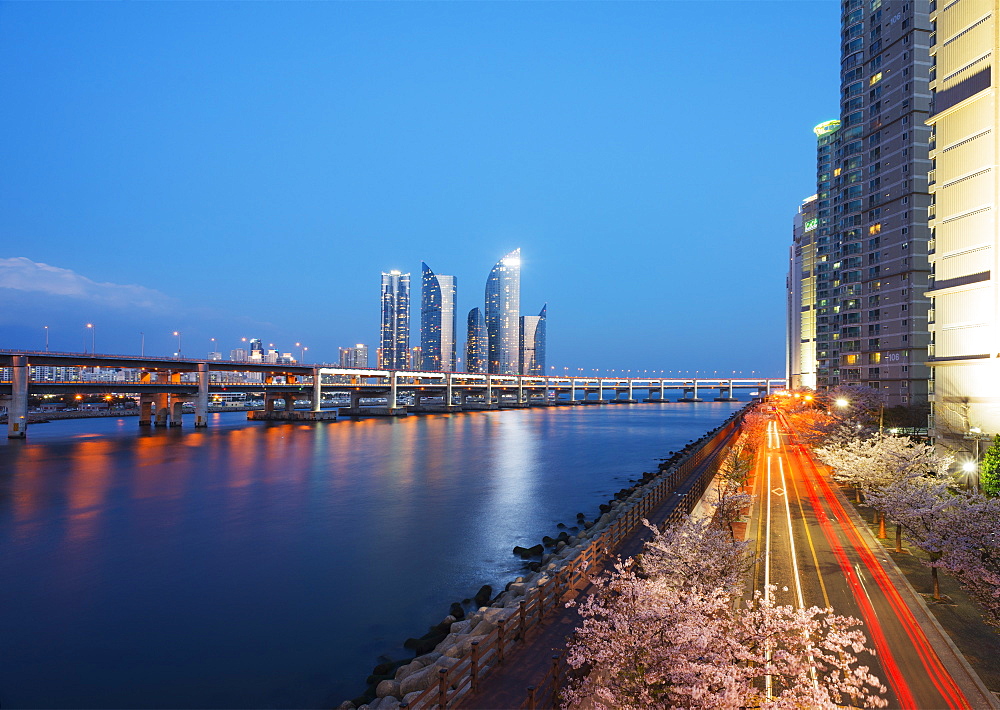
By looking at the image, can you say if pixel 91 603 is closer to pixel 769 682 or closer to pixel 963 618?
pixel 769 682

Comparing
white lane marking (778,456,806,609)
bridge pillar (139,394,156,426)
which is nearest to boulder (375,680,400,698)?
white lane marking (778,456,806,609)

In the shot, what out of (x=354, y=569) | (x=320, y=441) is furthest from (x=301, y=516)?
(x=320, y=441)

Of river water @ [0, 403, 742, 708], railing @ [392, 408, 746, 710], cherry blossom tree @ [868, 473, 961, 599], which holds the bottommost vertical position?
river water @ [0, 403, 742, 708]

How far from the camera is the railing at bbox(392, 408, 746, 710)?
13.0 m

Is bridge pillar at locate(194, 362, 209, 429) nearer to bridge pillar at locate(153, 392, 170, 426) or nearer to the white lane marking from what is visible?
bridge pillar at locate(153, 392, 170, 426)

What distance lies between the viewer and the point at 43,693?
1936cm

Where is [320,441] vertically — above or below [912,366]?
below

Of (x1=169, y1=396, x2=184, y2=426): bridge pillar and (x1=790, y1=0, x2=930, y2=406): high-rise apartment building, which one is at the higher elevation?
(x1=790, y1=0, x2=930, y2=406): high-rise apartment building

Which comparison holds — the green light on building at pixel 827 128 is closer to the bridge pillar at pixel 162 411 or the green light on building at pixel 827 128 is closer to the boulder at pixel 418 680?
the boulder at pixel 418 680

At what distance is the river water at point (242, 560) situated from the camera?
20.8 meters

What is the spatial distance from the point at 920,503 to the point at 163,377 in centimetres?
18302

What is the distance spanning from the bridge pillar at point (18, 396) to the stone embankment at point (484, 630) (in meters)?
89.2

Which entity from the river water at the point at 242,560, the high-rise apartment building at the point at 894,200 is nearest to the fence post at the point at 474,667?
the river water at the point at 242,560

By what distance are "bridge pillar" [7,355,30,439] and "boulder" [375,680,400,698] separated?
95634 mm
